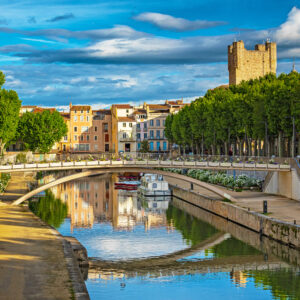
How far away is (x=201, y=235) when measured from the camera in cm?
4966

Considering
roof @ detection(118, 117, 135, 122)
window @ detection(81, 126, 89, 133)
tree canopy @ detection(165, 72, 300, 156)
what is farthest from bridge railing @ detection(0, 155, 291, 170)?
window @ detection(81, 126, 89, 133)

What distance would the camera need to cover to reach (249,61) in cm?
14712

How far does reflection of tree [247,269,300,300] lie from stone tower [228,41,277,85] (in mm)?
110081

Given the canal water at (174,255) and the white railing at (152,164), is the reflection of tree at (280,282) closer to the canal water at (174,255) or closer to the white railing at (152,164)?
the canal water at (174,255)

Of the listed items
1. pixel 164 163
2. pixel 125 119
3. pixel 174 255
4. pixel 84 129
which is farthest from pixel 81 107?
pixel 174 255

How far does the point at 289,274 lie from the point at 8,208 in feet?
88.5

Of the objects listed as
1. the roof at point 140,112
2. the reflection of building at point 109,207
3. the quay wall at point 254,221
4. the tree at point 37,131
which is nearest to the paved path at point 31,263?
the reflection of building at point 109,207

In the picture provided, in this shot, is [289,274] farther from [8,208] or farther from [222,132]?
[222,132]

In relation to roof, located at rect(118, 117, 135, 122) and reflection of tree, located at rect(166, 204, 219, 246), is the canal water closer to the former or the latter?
reflection of tree, located at rect(166, 204, 219, 246)

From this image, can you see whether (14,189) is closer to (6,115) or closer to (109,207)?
(6,115)

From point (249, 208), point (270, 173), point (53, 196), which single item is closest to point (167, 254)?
point (249, 208)

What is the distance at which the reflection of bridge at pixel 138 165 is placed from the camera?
5397cm

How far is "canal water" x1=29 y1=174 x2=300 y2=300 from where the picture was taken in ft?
108

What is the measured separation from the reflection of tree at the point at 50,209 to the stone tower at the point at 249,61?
77.1 m
